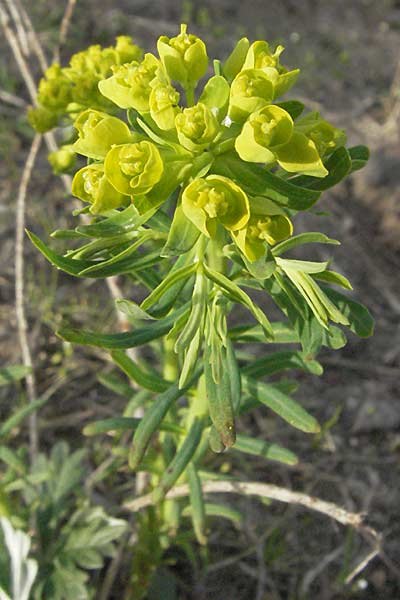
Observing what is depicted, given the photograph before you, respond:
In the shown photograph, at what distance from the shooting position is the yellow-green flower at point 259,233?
5.21 feet

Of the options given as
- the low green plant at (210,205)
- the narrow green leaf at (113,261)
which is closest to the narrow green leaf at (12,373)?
the low green plant at (210,205)

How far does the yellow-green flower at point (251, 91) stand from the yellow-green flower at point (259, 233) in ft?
0.88

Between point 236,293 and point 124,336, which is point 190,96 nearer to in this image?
point 236,293

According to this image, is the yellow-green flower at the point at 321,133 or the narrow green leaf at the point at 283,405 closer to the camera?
the yellow-green flower at the point at 321,133

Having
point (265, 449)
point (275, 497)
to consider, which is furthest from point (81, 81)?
point (275, 497)

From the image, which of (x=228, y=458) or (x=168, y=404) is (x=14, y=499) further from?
(x=168, y=404)

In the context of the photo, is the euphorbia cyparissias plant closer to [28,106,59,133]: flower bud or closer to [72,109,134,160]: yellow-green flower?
[72,109,134,160]: yellow-green flower

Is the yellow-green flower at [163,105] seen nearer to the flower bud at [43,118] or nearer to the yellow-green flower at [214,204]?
the yellow-green flower at [214,204]

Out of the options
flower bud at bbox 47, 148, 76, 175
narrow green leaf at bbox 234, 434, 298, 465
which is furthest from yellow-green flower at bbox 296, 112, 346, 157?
narrow green leaf at bbox 234, 434, 298, 465

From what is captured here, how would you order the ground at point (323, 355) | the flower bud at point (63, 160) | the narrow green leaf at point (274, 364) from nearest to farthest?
1. the narrow green leaf at point (274, 364)
2. the flower bud at point (63, 160)
3. the ground at point (323, 355)

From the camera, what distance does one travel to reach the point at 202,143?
156 centimetres

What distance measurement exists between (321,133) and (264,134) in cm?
23

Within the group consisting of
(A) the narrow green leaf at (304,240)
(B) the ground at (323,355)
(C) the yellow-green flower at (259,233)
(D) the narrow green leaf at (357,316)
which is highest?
(C) the yellow-green flower at (259,233)

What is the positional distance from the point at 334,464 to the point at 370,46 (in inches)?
171
